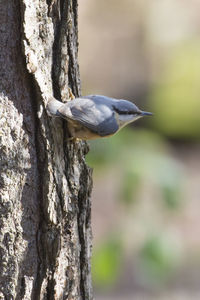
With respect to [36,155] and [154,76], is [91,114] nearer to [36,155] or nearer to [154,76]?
[36,155]

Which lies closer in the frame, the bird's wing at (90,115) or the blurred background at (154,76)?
the bird's wing at (90,115)

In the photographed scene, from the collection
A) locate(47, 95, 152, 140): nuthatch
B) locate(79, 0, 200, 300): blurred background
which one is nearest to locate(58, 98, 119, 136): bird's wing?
locate(47, 95, 152, 140): nuthatch

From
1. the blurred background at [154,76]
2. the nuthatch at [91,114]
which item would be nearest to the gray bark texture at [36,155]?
the nuthatch at [91,114]

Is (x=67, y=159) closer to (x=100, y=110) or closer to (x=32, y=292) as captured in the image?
(x=100, y=110)

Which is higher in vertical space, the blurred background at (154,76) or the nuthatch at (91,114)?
the blurred background at (154,76)

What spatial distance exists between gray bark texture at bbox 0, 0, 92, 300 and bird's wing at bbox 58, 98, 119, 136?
8 cm

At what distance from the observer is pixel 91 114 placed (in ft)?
7.83

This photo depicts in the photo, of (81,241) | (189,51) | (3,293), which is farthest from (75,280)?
(189,51)

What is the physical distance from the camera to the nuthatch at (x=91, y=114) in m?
2.25

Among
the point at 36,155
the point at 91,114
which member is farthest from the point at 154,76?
the point at 36,155

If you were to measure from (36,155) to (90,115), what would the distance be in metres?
0.29

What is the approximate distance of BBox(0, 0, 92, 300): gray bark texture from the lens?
7.13 feet

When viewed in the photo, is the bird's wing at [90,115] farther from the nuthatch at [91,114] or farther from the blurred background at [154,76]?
the blurred background at [154,76]

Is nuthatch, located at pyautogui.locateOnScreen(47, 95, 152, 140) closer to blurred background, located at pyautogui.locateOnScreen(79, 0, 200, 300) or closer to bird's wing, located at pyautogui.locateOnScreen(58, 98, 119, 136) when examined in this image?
bird's wing, located at pyautogui.locateOnScreen(58, 98, 119, 136)
